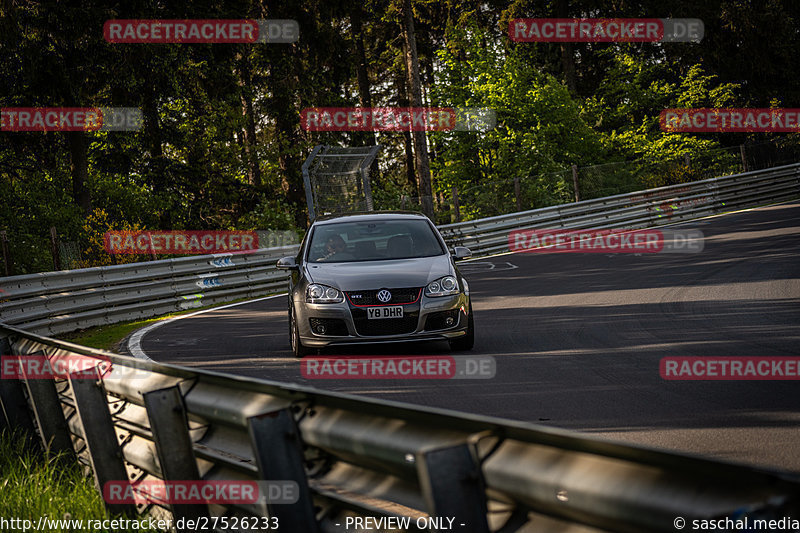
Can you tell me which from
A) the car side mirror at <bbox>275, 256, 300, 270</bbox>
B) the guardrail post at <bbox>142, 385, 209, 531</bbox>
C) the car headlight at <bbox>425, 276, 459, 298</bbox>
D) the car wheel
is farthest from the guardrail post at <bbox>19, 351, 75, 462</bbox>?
the car side mirror at <bbox>275, 256, 300, 270</bbox>

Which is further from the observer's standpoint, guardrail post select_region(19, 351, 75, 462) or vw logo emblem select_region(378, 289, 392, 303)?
vw logo emblem select_region(378, 289, 392, 303)

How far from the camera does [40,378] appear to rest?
5.01m

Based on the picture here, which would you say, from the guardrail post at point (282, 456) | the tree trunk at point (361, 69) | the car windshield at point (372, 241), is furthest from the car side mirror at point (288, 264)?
the tree trunk at point (361, 69)

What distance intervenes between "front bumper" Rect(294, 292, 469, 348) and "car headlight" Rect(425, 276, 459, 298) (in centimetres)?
6

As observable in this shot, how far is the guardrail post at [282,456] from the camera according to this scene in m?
2.92

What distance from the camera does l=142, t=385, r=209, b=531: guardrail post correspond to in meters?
3.62

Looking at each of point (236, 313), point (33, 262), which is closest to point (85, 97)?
point (33, 262)

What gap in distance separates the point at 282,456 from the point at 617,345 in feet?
22.0

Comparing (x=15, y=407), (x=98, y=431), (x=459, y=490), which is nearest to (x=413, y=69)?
(x=15, y=407)

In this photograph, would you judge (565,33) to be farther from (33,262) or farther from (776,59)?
(33,262)

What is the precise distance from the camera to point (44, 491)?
15.3ft

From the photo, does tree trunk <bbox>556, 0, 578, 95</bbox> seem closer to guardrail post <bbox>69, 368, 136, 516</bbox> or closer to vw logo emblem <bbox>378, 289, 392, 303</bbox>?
vw logo emblem <bbox>378, 289, 392, 303</bbox>

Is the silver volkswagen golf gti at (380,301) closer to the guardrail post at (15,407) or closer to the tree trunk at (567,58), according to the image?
the guardrail post at (15,407)

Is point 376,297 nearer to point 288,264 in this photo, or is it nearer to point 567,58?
point 288,264
